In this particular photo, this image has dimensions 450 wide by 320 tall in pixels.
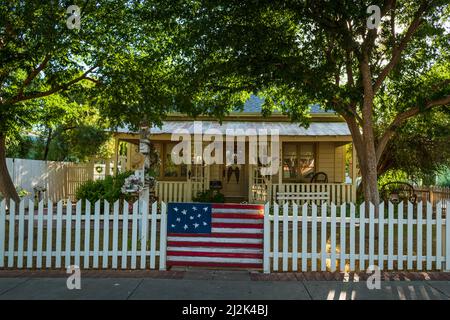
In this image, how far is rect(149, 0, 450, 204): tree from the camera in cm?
796

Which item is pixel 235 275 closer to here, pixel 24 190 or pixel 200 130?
pixel 200 130

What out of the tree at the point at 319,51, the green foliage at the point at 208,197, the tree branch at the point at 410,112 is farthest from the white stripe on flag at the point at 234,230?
the green foliage at the point at 208,197

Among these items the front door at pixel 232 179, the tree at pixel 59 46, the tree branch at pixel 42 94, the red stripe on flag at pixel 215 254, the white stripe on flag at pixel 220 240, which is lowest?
the red stripe on flag at pixel 215 254

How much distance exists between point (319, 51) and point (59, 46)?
18.5 feet

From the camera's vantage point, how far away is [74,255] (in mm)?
6383

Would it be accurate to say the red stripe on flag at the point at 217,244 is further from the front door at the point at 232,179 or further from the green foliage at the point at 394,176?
the green foliage at the point at 394,176

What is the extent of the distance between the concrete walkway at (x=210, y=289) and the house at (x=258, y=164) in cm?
851

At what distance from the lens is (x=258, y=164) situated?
1559cm

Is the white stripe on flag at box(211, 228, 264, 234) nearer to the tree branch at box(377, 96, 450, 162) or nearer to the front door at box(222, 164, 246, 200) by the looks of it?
the tree branch at box(377, 96, 450, 162)

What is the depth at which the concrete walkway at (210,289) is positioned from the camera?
5094 mm

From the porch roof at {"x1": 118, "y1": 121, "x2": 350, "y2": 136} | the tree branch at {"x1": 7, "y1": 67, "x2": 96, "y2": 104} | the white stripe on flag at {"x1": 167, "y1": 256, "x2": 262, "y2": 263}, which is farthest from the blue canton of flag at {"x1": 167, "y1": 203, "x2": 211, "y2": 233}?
the porch roof at {"x1": 118, "y1": 121, "x2": 350, "y2": 136}

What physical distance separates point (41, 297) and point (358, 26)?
748cm

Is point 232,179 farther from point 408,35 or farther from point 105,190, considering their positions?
point 408,35

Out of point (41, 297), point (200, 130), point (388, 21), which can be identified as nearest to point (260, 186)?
point (200, 130)
